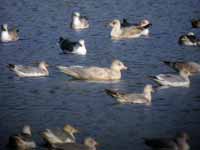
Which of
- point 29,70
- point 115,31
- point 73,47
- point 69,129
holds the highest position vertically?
point 69,129

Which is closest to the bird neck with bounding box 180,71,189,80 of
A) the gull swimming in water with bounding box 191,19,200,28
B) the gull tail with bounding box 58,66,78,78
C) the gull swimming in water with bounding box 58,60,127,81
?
the gull swimming in water with bounding box 58,60,127,81

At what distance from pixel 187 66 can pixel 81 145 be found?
727cm

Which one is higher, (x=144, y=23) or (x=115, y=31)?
(x=144, y=23)

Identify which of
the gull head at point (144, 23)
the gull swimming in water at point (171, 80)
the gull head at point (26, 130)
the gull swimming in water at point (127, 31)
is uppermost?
the gull head at point (26, 130)

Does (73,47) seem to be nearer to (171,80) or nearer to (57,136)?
(171,80)


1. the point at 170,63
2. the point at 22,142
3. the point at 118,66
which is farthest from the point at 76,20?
the point at 22,142

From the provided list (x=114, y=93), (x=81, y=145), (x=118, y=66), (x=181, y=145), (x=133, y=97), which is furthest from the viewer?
(x=118, y=66)

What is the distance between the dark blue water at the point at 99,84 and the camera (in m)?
18.0

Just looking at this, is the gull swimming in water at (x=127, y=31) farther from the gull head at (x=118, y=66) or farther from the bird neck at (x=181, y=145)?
the bird neck at (x=181, y=145)

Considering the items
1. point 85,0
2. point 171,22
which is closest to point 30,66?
point 171,22

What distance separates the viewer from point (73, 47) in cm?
2570

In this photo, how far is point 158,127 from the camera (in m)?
18.0

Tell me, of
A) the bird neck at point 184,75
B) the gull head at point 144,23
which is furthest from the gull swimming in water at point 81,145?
the gull head at point 144,23

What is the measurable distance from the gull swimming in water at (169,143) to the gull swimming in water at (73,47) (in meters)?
9.45
